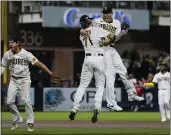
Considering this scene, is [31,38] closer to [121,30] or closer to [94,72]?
[94,72]

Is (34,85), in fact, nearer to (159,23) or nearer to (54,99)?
(54,99)

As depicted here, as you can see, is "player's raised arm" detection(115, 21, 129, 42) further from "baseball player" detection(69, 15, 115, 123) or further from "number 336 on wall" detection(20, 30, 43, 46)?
"number 336 on wall" detection(20, 30, 43, 46)

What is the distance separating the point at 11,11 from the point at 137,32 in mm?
8891

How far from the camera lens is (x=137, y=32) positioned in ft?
145

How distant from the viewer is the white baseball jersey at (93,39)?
1612 centimetres

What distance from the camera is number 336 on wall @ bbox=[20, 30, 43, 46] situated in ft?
137

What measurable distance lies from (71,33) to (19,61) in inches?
1009

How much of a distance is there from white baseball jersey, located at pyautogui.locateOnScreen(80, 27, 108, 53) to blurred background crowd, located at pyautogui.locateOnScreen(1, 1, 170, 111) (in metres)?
21.1

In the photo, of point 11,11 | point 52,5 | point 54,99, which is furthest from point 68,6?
point 54,99

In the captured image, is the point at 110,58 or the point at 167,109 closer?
the point at 110,58

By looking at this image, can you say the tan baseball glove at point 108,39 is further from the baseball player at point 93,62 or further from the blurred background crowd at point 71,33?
the blurred background crowd at point 71,33

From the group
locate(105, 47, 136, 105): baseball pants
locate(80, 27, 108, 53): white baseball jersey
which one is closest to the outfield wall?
locate(105, 47, 136, 105): baseball pants

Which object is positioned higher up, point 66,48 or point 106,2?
point 106,2

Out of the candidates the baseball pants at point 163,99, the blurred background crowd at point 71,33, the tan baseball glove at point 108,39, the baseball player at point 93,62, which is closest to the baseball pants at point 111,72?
the baseball player at point 93,62
